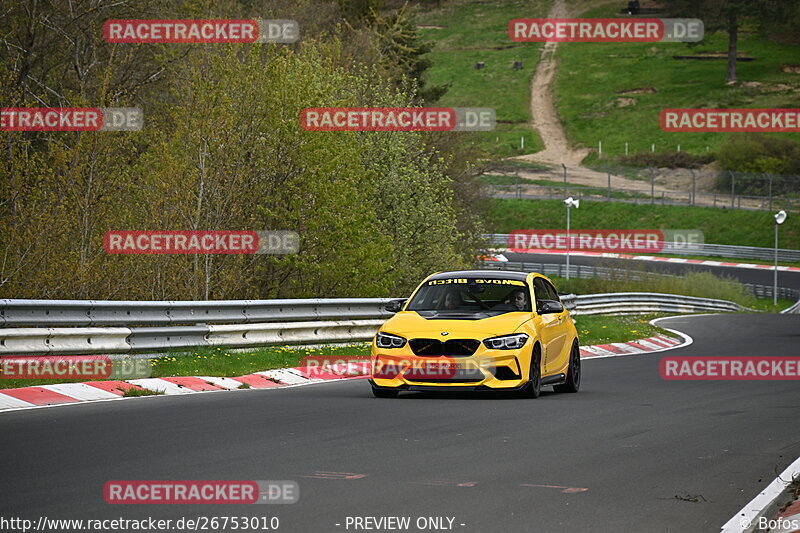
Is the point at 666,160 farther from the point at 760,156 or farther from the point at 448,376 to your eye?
the point at 448,376

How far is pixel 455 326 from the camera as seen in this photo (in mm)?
14867

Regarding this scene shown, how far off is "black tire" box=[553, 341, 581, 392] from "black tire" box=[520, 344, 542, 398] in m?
1.40

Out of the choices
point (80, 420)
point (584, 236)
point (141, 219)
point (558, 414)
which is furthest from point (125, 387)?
point (584, 236)

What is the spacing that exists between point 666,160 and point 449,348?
309 ft

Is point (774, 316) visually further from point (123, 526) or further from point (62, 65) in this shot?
point (123, 526)

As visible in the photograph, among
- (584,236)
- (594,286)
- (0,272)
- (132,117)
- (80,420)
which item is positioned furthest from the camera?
(584,236)

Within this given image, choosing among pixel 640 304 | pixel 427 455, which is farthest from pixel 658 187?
pixel 427 455

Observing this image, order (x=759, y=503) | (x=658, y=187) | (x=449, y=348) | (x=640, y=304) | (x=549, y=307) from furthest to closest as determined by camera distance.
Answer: (x=658, y=187) → (x=640, y=304) → (x=549, y=307) → (x=449, y=348) → (x=759, y=503)

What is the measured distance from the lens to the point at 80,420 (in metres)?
12.1

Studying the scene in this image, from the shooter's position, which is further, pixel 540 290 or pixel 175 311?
pixel 175 311

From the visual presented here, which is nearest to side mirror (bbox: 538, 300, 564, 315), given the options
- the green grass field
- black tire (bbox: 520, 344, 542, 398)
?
black tire (bbox: 520, 344, 542, 398)

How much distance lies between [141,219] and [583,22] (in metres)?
136

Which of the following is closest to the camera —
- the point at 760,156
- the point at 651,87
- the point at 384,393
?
the point at 384,393

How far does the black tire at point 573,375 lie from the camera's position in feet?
55.6
